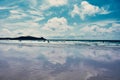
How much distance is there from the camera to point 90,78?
33.9 feet

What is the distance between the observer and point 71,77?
413 inches

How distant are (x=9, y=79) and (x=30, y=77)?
108cm

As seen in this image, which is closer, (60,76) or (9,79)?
(9,79)

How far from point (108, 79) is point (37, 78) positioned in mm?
3701

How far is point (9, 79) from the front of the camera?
9.62 m

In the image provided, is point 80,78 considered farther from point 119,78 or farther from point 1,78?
point 1,78

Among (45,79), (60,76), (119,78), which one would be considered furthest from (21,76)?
(119,78)

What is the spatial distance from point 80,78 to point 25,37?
161 meters

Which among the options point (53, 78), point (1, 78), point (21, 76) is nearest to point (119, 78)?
point (53, 78)

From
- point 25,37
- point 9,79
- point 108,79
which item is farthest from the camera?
point 25,37

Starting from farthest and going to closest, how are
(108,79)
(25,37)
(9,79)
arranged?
1. (25,37)
2. (108,79)
3. (9,79)

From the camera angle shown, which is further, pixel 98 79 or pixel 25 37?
pixel 25 37

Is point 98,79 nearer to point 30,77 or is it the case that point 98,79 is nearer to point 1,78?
point 30,77

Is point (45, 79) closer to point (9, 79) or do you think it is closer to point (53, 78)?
point (53, 78)
